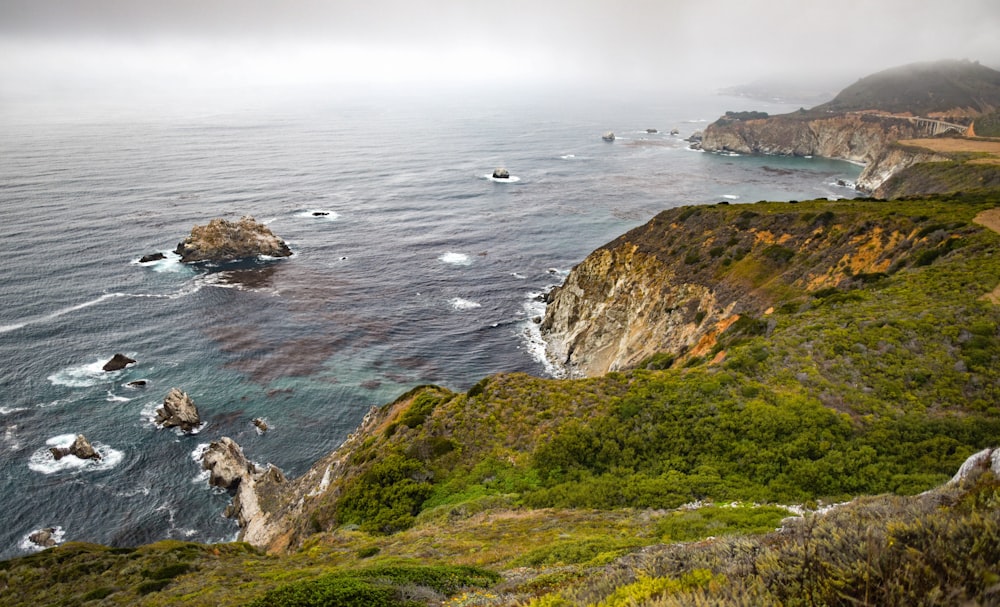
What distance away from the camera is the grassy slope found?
52.4 feet

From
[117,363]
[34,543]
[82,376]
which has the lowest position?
[34,543]

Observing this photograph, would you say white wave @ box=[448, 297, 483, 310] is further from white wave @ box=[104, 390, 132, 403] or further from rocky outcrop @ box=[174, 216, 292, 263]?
white wave @ box=[104, 390, 132, 403]

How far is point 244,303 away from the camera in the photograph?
266 feet

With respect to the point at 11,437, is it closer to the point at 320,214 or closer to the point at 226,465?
the point at 226,465

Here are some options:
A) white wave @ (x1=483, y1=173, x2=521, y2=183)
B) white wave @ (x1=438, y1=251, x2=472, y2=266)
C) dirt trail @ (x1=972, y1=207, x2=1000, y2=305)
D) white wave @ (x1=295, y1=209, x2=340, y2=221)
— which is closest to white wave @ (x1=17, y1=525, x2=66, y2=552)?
white wave @ (x1=438, y1=251, x2=472, y2=266)

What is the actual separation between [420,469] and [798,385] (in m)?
20.3

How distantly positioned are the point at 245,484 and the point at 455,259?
61.4m

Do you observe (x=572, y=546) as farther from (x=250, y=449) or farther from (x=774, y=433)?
(x=250, y=449)

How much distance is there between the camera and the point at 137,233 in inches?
4126

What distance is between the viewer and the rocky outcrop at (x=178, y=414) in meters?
53.2

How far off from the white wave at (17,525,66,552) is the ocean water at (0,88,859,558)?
0.27 m

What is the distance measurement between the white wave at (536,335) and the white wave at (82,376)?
5101 cm

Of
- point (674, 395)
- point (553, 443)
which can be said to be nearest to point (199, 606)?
point (553, 443)

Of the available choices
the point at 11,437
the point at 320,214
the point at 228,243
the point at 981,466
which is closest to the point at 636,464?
the point at 981,466
